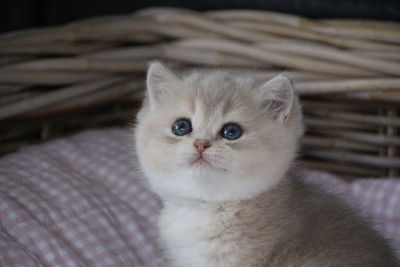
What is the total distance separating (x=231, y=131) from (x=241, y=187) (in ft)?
0.45

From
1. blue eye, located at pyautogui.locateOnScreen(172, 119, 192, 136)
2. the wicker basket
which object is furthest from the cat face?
the wicker basket

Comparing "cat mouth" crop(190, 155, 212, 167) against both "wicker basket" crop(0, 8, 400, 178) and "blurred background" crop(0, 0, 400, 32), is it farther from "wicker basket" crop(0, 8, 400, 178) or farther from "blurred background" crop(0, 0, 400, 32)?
"blurred background" crop(0, 0, 400, 32)

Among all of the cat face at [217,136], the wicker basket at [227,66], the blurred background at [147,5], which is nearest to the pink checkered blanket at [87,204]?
the wicker basket at [227,66]

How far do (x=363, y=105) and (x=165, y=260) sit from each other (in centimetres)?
105

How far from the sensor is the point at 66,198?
171 cm

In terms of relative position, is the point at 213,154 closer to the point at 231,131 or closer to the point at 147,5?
the point at 231,131

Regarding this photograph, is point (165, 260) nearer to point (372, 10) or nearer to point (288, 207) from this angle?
point (288, 207)

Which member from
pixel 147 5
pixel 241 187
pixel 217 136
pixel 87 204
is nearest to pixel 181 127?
pixel 217 136

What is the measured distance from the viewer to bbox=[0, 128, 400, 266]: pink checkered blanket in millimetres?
1491

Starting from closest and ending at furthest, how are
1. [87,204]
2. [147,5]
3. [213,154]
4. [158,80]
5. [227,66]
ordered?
[213,154] < [158,80] < [87,204] < [227,66] < [147,5]

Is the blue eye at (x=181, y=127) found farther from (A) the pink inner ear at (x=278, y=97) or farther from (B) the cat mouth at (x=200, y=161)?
(A) the pink inner ear at (x=278, y=97)

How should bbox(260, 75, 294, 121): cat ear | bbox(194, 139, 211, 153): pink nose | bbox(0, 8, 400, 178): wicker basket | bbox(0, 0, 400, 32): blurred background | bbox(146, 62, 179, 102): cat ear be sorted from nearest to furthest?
bbox(194, 139, 211, 153): pink nose, bbox(260, 75, 294, 121): cat ear, bbox(146, 62, 179, 102): cat ear, bbox(0, 8, 400, 178): wicker basket, bbox(0, 0, 400, 32): blurred background

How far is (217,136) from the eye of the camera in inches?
48.6

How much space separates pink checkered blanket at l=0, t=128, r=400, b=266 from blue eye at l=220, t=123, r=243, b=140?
45cm
